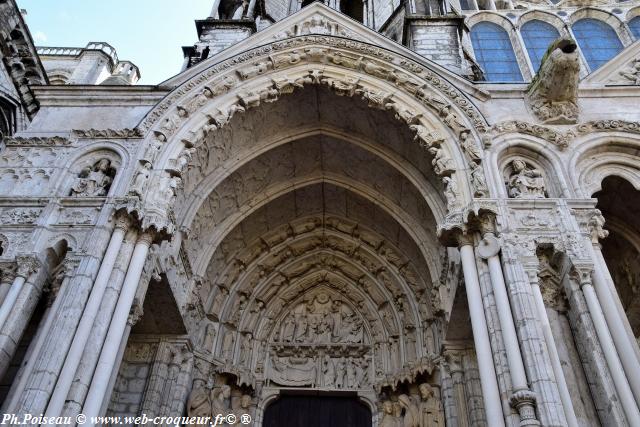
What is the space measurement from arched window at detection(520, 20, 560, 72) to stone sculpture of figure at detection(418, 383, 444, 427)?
9.02m

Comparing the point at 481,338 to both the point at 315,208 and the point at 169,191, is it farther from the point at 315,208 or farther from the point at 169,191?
the point at 315,208

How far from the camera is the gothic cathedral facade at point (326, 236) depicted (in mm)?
5605

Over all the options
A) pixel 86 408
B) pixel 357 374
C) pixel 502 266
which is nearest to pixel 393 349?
pixel 357 374

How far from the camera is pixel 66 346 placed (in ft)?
17.8

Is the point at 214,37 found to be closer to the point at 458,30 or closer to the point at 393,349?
the point at 458,30

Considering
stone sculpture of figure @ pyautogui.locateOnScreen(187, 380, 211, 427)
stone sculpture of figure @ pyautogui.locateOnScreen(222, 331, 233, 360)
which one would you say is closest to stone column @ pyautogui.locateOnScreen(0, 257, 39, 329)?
stone sculpture of figure @ pyautogui.locateOnScreen(187, 380, 211, 427)

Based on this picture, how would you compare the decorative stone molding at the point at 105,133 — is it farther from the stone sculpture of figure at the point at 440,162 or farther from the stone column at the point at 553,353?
the stone column at the point at 553,353

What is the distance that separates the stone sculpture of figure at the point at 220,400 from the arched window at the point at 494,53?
30.6 feet

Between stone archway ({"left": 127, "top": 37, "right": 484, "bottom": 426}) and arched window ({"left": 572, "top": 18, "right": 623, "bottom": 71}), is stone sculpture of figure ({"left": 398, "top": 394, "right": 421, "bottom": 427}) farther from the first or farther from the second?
arched window ({"left": 572, "top": 18, "right": 623, "bottom": 71})

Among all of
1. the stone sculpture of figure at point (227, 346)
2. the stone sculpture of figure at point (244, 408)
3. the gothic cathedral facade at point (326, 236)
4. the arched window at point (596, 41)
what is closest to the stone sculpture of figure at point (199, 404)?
the gothic cathedral facade at point (326, 236)

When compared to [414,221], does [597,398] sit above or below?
below

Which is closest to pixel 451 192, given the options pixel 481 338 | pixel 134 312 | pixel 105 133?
pixel 481 338

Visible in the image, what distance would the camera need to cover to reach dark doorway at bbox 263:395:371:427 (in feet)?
28.5

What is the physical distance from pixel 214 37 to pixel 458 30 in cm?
536
